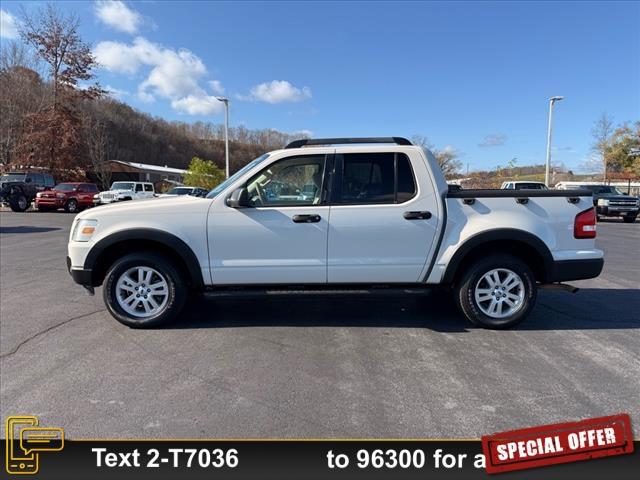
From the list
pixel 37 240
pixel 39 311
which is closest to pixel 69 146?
pixel 37 240

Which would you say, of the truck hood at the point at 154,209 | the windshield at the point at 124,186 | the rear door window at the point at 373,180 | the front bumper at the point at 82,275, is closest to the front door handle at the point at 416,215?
the rear door window at the point at 373,180

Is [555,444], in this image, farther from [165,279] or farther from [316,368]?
[165,279]

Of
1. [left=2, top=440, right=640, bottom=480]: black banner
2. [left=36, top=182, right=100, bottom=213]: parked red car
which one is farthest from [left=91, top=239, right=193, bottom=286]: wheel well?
[left=36, top=182, right=100, bottom=213]: parked red car

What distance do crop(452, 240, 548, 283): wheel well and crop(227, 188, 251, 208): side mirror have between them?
2297 millimetres

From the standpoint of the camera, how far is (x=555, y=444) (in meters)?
2.43

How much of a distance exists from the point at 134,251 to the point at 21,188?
2327cm

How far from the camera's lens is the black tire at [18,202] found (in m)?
22.0

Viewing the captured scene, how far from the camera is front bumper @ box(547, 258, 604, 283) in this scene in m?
4.21

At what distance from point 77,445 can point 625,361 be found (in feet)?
14.0

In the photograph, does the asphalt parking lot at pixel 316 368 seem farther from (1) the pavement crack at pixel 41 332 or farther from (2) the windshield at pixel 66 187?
(2) the windshield at pixel 66 187

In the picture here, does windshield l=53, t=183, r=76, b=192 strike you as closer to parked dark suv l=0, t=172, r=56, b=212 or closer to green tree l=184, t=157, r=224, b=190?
parked dark suv l=0, t=172, r=56, b=212

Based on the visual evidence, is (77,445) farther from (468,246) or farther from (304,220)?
(468,246)

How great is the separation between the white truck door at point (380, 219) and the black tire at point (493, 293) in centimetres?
53

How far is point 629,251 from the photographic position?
10.3 meters
